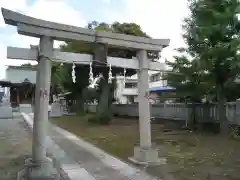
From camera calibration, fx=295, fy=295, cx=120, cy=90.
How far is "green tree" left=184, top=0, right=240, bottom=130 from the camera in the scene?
35.6 feet

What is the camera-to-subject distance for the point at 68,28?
6.97 metres

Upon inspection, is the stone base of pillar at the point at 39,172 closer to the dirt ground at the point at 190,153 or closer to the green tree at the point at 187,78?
the dirt ground at the point at 190,153

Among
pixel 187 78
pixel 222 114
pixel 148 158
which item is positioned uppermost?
pixel 187 78

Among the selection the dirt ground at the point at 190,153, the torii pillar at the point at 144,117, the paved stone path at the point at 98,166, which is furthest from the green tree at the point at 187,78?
the paved stone path at the point at 98,166

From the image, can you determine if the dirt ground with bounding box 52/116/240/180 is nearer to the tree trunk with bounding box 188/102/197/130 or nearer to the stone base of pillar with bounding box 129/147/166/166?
Result: the stone base of pillar with bounding box 129/147/166/166

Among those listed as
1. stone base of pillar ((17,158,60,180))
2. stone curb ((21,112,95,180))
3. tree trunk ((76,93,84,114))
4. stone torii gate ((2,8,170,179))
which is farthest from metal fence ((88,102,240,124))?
stone base of pillar ((17,158,60,180))

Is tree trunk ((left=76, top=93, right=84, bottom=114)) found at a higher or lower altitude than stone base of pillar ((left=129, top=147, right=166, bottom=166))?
higher

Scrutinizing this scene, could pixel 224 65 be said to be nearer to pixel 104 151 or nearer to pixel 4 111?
pixel 104 151

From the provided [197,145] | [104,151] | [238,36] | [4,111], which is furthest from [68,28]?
[4,111]

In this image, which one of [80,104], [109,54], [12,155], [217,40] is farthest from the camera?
[80,104]

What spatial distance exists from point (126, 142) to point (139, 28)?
10.1 m

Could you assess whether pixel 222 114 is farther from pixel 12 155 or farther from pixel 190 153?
pixel 12 155

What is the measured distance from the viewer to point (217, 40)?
12.1m

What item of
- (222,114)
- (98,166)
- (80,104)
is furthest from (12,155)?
(80,104)
